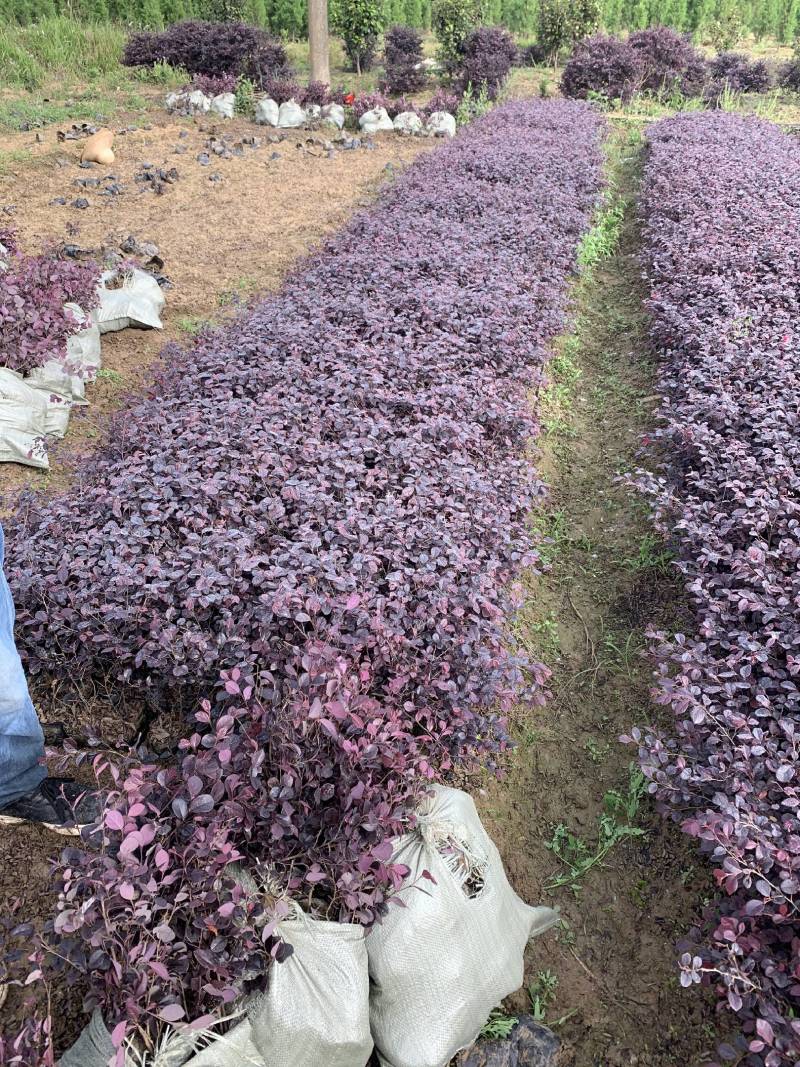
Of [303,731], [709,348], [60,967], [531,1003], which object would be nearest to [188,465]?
[303,731]

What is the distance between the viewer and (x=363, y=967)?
1.74 meters

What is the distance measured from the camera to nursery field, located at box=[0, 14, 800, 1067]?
1.72m

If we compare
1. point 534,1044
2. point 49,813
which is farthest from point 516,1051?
point 49,813

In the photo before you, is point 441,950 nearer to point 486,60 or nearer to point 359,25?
point 486,60

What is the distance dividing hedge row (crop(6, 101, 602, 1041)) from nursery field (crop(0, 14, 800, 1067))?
0.05ft

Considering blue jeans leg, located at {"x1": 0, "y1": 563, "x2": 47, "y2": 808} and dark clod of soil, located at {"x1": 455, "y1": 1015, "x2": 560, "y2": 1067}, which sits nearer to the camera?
dark clod of soil, located at {"x1": 455, "y1": 1015, "x2": 560, "y2": 1067}

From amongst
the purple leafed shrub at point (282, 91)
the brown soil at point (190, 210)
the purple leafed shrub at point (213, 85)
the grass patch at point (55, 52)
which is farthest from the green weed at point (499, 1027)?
the grass patch at point (55, 52)

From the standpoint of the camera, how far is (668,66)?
14.1m

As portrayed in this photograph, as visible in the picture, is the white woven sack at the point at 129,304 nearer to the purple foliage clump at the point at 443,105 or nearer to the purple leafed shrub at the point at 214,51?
the purple foliage clump at the point at 443,105

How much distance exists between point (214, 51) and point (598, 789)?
1505 centimetres

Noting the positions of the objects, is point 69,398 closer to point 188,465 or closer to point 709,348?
point 188,465

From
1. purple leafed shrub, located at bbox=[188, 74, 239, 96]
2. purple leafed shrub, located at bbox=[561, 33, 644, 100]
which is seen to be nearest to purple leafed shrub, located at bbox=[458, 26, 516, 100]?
purple leafed shrub, located at bbox=[561, 33, 644, 100]

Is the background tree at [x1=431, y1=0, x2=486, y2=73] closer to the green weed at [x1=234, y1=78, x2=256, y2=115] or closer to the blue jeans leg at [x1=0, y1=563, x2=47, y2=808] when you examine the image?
the green weed at [x1=234, y1=78, x2=256, y2=115]

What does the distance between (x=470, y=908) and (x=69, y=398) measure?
164 inches
